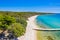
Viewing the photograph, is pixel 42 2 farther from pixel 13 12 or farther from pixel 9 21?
pixel 9 21

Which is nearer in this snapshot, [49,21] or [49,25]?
[49,25]

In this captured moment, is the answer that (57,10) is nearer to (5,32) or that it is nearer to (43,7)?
(43,7)

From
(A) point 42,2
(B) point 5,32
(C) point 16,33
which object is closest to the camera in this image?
(C) point 16,33

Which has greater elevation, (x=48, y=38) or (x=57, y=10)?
(x=57, y=10)

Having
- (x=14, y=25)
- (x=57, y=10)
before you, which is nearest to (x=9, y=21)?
(x=14, y=25)

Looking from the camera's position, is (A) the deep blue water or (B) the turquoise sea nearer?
(B) the turquoise sea

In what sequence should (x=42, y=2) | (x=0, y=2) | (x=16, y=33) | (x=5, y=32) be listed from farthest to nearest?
(x=42, y=2)
(x=0, y=2)
(x=5, y=32)
(x=16, y=33)

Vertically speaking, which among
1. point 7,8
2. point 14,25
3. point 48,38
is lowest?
point 48,38

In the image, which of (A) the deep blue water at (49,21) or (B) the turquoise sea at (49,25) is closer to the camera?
(B) the turquoise sea at (49,25)

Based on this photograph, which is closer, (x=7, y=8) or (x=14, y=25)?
(x=14, y=25)

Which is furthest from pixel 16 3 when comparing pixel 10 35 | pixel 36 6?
pixel 10 35
